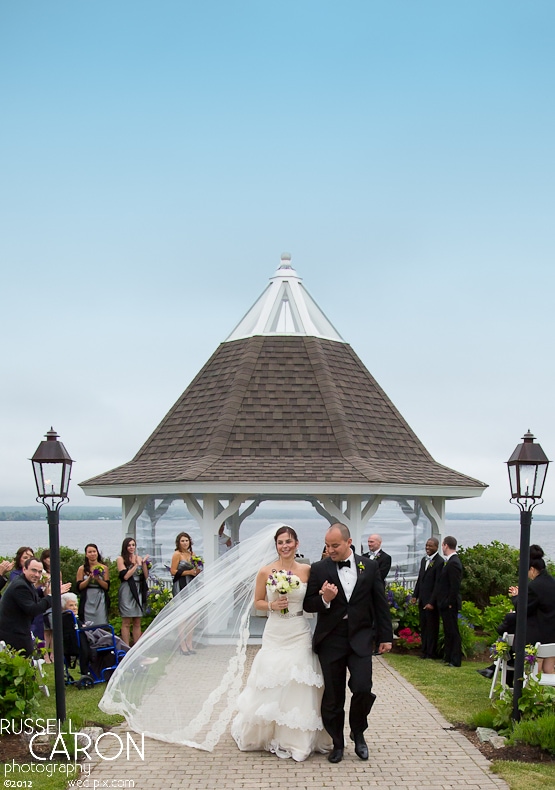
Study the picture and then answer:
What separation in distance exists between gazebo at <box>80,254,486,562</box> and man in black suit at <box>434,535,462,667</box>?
161 centimetres

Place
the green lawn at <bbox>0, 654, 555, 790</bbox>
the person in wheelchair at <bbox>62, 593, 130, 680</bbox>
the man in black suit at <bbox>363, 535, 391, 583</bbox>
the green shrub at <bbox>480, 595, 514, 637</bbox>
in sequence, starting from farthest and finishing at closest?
1. the man in black suit at <bbox>363, 535, 391, 583</bbox>
2. the green shrub at <bbox>480, 595, 514, 637</bbox>
3. the person in wheelchair at <bbox>62, 593, 130, 680</bbox>
4. the green lawn at <bbox>0, 654, 555, 790</bbox>

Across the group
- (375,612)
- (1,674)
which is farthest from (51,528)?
(375,612)

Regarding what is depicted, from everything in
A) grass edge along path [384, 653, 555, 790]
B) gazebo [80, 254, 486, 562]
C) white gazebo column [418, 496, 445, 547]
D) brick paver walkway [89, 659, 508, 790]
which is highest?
gazebo [80, 254, 486, 562]

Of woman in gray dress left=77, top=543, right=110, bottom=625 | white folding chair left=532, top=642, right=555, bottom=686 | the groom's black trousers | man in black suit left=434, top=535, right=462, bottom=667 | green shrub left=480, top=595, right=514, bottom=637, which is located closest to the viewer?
the groom's black trousers

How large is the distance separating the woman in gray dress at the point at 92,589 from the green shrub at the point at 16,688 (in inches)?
134

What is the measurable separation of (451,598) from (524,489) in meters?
4.16

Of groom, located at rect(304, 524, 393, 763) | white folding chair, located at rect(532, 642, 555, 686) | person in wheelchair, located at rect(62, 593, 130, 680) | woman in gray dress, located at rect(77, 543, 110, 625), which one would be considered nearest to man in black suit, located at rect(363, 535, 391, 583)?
woman in gray dress, located at rect(77, 543, 110, 625)

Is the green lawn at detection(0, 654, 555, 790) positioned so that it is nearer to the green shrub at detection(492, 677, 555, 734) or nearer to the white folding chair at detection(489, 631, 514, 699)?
the white folding chair at detection(489, 631, 514, 699)

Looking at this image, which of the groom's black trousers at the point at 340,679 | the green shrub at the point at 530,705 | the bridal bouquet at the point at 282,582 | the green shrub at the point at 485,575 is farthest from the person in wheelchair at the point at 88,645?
the green shrub at the point at 485,575

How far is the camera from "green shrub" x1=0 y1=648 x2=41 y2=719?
25.9 feet

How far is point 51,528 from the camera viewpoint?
27.1ft

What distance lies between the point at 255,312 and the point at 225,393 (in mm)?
2131

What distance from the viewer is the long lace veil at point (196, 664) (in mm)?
7839

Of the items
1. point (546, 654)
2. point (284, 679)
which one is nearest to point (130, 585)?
point (284, 679)
